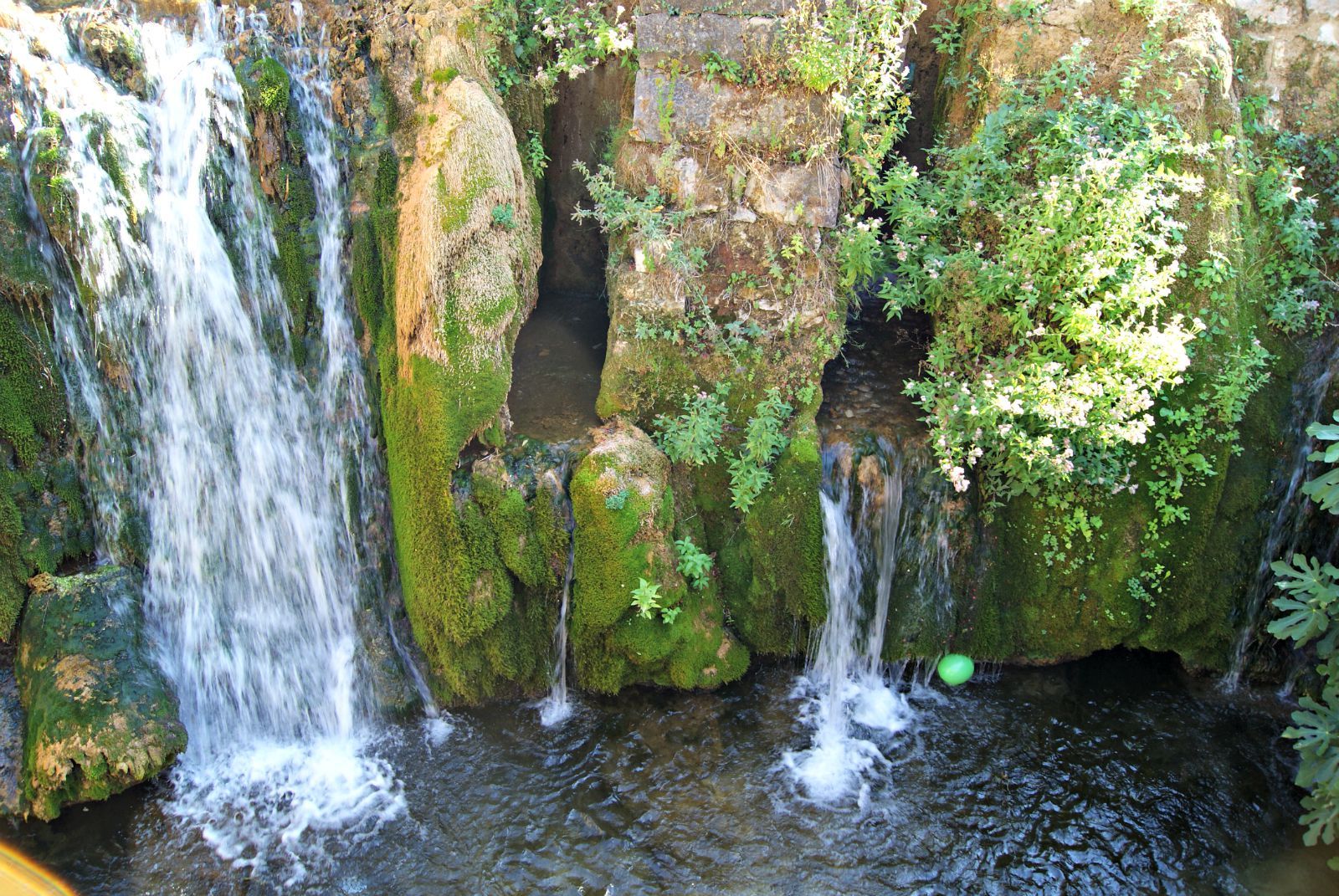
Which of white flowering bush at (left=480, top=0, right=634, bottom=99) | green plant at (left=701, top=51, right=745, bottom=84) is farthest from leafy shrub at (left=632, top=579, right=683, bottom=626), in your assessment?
white flowering bush at (left=480, top=0, right=634, bottom=99)

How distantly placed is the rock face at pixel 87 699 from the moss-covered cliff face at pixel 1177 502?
532 centimetres

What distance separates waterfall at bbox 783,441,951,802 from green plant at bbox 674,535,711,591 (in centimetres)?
89

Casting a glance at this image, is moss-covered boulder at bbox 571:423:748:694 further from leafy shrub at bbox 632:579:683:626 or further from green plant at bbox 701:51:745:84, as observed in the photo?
green plant at bbox 701:51:745:84

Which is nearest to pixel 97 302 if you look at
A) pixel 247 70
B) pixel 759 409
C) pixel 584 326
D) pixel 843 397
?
pixel 247 70

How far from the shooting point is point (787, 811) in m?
5.37

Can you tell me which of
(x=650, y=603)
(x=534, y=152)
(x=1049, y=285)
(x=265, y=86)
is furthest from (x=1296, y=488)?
(x=265, y=86)

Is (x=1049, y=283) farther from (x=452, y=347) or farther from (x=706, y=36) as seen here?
(x=452, y=347)

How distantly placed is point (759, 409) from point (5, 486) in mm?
4756

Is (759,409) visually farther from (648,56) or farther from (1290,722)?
(1290,722)

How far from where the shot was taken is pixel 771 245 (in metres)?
6.18

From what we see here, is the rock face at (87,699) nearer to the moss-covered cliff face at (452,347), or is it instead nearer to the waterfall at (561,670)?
the moss-covered cliff face at (452,347)

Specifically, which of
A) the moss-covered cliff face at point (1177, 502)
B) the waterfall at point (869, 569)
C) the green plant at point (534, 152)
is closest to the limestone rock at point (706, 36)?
the green plant at point (534, 152)

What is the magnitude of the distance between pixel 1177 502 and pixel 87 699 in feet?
22.9

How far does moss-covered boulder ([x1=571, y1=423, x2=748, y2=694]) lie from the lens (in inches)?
223
